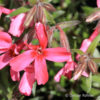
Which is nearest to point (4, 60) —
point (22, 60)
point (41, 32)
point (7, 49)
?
point (7, 49)

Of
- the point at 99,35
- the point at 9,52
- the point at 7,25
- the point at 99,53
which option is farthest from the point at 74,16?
the point at 9,52

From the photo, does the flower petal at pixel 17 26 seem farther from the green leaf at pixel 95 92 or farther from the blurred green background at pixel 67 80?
the green leaf at pixel 95 92

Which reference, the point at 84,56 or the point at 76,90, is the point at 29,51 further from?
the point at 76,90

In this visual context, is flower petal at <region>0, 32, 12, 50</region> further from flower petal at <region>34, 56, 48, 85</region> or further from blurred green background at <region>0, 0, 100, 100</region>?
blurred green background at <region>0, 0, 100, 100</region>

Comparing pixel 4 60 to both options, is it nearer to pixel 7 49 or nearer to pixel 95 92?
pixel 7 49

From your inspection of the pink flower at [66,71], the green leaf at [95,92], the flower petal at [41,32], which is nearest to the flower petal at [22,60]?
the flower petal at [41,32]

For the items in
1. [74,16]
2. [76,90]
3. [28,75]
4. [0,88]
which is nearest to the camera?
[28,75]
